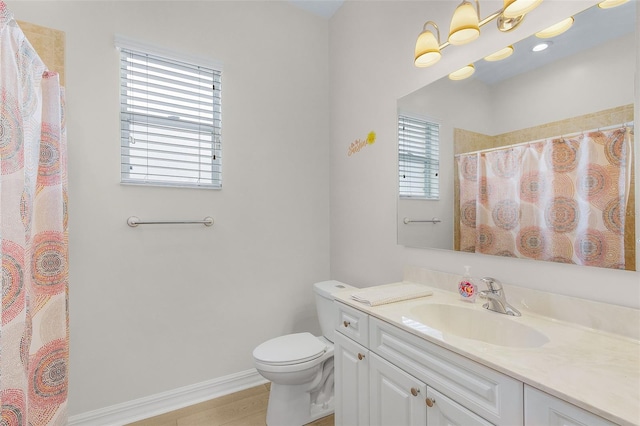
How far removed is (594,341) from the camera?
2.97ft

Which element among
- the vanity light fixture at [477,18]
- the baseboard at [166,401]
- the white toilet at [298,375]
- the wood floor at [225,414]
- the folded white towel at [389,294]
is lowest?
the wood floor at [225,414]

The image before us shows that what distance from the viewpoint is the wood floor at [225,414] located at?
1745 mm

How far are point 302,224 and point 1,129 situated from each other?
173 cm

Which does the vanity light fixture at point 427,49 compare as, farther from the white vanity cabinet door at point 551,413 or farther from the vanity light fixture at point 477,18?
the white vanity cabinet door at point 551,413

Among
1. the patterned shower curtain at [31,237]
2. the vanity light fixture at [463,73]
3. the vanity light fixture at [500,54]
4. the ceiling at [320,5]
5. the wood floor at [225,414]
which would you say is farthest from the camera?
the ceiling at [320,5]

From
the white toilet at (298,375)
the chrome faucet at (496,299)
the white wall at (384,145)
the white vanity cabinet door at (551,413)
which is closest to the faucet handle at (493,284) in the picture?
the chrome faucet at (496,299)

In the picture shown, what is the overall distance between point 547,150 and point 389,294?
0.87 meters

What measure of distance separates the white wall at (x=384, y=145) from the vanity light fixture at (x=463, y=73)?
0.03 m

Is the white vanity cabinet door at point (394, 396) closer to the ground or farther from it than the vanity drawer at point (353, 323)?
closer to the ground

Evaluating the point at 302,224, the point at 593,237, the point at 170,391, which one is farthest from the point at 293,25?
the point at 170,391

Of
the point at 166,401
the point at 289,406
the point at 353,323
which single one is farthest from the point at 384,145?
the point at 166,401

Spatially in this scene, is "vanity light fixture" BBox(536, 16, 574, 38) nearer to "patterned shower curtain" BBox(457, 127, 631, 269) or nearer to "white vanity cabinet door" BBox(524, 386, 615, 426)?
"patterned shower curtain" BBox(457, 127, 631, 269)

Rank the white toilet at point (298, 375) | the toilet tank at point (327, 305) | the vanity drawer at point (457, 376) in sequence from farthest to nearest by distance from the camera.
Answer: the toilet tank at point (327, 305)
the white toilet at point (298, 375)
the vanity drawer at point (457, 376)

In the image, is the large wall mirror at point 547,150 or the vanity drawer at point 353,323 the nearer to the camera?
the large wall mirror at point 547,150
